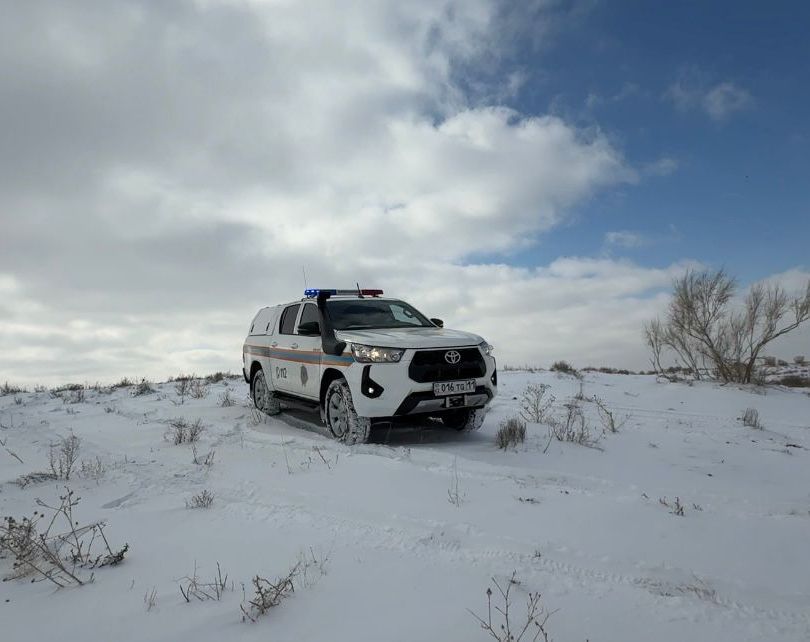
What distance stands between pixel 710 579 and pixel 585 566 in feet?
2.19

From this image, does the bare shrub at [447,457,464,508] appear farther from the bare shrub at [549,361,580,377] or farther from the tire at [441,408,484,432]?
the bare shrub at [549,361,580,377]

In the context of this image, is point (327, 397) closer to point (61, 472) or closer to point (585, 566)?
point (61, 472)

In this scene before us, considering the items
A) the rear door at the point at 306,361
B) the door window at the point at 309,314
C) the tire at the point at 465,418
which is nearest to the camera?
the tire at the point at 465,418

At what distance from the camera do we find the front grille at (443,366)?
6.07 meters

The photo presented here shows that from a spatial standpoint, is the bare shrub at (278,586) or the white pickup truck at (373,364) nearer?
the bare shrub at (278,586)

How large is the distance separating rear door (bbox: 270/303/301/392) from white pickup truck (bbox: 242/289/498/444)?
0.05 ft

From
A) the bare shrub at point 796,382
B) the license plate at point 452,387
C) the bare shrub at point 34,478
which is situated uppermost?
the license plate at point 452,387

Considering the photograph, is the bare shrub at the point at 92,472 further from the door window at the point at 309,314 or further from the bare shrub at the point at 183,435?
the door window at the point at 309,314

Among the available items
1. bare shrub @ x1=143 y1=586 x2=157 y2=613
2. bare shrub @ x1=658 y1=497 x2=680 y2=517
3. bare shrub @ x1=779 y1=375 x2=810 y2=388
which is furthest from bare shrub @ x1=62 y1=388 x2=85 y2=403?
bare shrub @ x1=779 y1=375 x2=810 y2=388

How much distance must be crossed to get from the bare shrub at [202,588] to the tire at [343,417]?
3472mm

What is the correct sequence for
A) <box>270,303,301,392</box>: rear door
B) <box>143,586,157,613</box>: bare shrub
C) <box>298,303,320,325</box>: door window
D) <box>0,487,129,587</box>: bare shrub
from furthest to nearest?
<box>270,303,301,392</box>: rear door
<box>298,303,320,325</box>: door window
<box>0,487,129,587</box>: bare shrub
<box>143,586,157,613</box>: bare shrub

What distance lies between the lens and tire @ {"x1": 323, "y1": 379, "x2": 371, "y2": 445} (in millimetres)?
6285

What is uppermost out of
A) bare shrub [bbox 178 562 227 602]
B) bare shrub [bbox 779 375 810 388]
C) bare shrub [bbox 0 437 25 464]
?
bare shrub [bbox 779 375 810 388]

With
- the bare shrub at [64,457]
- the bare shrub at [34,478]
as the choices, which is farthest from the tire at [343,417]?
the bare shrub at [34,478]
